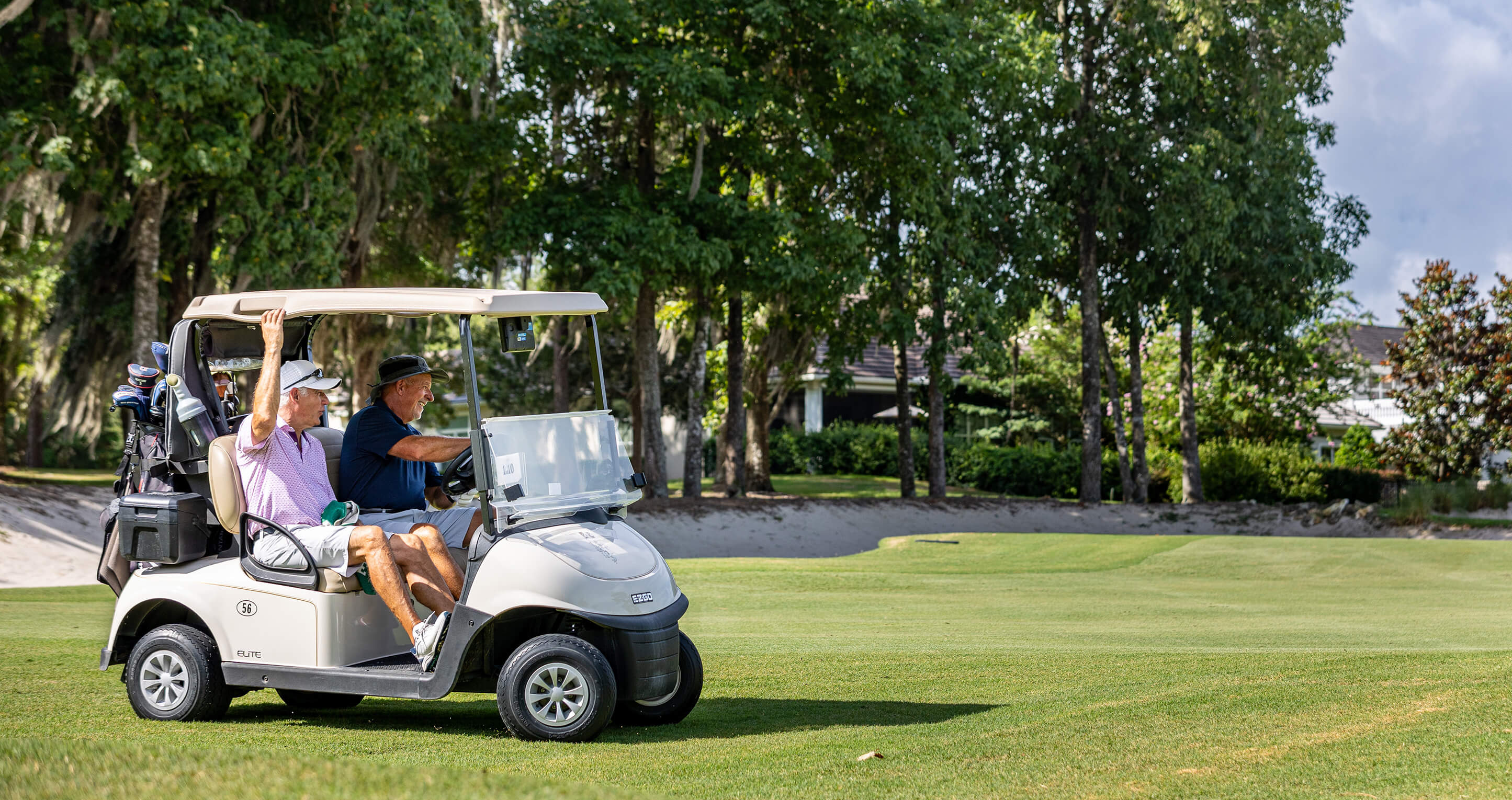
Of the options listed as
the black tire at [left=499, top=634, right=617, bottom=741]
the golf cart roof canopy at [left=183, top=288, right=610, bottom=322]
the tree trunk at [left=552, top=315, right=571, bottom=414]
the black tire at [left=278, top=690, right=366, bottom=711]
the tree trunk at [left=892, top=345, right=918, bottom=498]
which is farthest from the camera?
the tree trunk at [left=892, top=345, right=918, bottom=498]

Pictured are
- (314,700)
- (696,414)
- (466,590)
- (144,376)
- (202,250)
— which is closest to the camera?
(466,590)

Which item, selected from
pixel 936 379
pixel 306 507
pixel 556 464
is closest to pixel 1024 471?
pixel 936 379

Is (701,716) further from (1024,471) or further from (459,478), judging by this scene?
(1024,471)

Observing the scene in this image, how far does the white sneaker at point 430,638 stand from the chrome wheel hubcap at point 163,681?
127cm

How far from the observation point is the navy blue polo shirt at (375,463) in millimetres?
6934

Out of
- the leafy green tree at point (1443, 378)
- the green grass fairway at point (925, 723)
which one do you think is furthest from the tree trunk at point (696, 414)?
the leafy green tree at point (1443, 378)

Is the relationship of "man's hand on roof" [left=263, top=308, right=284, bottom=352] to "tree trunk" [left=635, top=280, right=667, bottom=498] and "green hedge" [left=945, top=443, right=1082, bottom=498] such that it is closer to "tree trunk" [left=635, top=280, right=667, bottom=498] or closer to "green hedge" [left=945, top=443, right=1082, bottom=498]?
"tree trunk" [left=635, top=280, right=667, bottom=498]

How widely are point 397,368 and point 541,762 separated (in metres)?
2.42

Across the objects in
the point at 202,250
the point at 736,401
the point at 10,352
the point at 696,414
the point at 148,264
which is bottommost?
the point at 696,414

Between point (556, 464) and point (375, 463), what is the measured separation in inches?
45.8

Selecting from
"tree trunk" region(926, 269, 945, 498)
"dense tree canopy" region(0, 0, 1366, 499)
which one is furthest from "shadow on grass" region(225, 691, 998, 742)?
"tree trunk" region(926, 269, 945, 498)

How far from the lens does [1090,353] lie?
2917 cm

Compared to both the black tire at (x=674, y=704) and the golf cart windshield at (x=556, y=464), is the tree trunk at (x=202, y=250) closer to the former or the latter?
the golf cart windshield at (x=556, y=464)

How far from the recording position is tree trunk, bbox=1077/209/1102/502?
29266 millimetres
